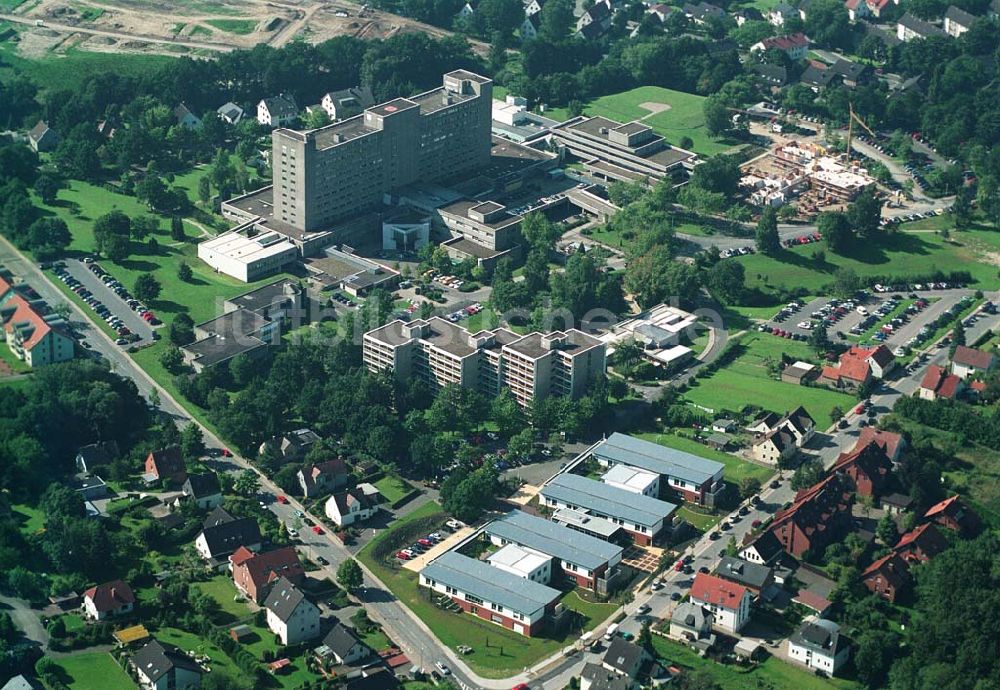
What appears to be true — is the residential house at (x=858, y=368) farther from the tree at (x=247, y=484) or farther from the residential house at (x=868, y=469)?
the tree at (x=247, y=484)

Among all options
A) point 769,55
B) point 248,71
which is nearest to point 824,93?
point 769,55

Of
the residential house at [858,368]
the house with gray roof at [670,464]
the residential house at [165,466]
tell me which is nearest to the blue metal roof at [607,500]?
the house with gray roof at [670,464]

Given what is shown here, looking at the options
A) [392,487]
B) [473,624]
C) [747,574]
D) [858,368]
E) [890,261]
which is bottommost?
[392,487]

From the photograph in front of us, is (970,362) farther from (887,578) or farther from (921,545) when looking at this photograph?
(887,578)

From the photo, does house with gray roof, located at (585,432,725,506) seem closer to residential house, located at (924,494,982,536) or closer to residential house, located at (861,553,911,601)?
residential house, located at (861,553,911,601)

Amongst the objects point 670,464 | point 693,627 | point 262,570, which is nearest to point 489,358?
point 670,464
